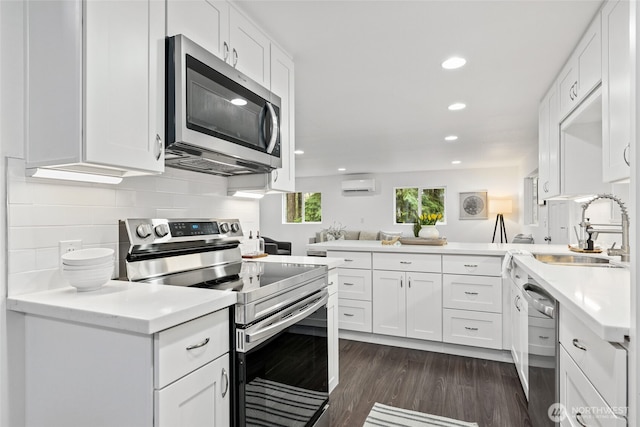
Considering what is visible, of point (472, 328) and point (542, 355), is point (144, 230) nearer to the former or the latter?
point (542, 355)

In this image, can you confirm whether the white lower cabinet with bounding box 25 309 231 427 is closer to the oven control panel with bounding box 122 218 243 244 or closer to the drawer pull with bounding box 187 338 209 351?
the drawer pull with bounding box 187 338 209 351

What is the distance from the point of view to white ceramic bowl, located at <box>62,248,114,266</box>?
3.94 feet

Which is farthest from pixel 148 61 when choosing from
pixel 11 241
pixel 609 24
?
pixel 609 24

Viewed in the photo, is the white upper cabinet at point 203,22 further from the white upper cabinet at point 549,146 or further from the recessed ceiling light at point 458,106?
the white upper cabinet at point 549,146

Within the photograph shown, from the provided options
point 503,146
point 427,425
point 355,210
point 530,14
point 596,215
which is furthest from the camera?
point 355,210

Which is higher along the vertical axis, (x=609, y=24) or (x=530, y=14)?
(x=530, y=14)

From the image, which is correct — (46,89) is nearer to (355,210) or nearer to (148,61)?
(148,61)

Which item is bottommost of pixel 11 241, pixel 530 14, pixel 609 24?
pixel 11 241

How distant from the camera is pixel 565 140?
2465mm

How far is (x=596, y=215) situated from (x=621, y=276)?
175cm

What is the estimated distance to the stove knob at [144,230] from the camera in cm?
154

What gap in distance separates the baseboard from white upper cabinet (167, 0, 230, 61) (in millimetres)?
2867

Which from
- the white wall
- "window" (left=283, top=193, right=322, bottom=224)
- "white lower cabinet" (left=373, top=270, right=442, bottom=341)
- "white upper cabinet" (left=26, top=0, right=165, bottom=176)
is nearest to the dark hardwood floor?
"white lower cabinet" (left=373, top=270, right=442, bottom=341)

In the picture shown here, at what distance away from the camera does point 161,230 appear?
1.63 meters
